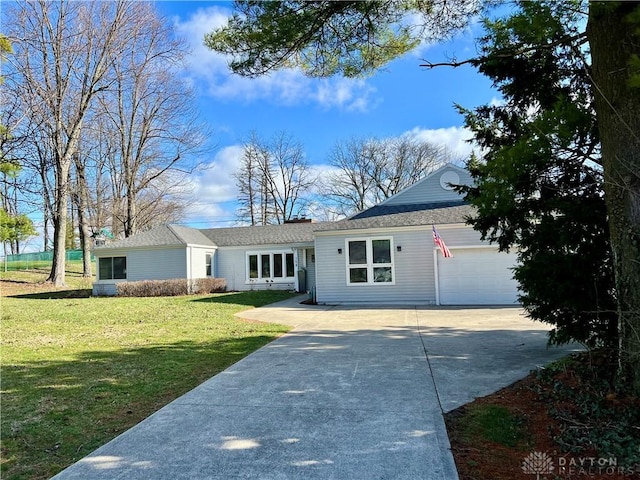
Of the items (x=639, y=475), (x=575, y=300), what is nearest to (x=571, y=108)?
(x=575, y=300)

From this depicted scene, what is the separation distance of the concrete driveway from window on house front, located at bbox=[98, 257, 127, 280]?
1649cm

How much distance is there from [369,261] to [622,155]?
1033 cm

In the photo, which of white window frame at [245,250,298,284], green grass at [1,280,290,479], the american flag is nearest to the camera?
green grass at [1,280,290,479]

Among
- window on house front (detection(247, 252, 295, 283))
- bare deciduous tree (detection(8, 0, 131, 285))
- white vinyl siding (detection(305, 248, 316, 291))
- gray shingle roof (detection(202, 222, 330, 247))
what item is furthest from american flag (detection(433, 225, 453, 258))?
bare deciduous tree (detection(8, 0, 131, 285))

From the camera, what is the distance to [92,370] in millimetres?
5340

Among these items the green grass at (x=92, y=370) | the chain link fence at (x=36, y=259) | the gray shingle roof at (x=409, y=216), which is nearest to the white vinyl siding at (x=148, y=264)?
the green grass at (x=92, y=370)

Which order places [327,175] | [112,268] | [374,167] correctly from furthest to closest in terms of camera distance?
[327,175], [374,167], [112,268]

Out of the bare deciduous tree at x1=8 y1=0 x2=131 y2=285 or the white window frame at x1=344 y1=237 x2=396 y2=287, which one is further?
the bare deciduous tree at x1=8 y1=0 x2=131 y2=285

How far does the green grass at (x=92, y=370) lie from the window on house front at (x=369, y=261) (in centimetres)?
492

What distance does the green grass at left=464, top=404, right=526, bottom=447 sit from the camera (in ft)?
10.2

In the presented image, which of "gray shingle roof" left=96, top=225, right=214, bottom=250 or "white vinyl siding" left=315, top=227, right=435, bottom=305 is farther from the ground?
"gray shingle roof" left=96, top=225, right=214, bottom=250

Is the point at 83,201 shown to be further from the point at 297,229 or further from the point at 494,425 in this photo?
the point at 494,425

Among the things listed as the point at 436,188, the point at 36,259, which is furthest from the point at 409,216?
the point at 36,259

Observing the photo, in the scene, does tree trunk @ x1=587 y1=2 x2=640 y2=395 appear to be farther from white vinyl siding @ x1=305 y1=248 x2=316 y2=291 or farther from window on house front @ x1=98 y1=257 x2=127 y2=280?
window on house front @ x1=98 y1=257 x2=127 y2=280
